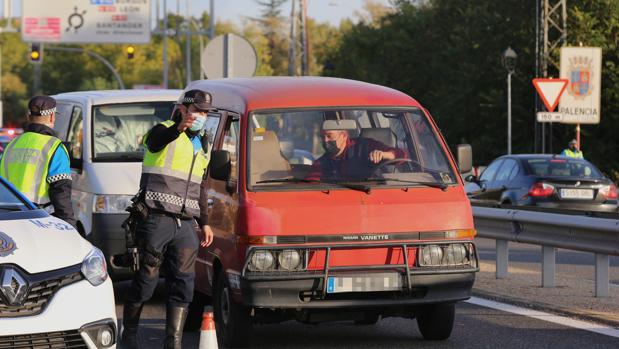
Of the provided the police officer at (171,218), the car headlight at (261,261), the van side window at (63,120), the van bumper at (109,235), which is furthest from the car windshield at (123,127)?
the police officer at (171,218)

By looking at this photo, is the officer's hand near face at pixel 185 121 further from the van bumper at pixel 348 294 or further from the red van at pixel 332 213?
the van bumper at pixel 348 294

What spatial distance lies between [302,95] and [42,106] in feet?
6.28

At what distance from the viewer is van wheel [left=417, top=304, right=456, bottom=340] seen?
34.3 ft

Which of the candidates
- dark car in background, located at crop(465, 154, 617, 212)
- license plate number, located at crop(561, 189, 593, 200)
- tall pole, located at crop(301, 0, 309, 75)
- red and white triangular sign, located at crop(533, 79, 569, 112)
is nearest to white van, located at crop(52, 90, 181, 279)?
dark car in background, located at crop(465, 154, 617, 212)

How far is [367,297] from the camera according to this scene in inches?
392

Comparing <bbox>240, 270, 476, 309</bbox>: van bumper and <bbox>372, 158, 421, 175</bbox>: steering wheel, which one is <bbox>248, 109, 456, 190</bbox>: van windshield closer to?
<bbox>372, 158, 421, 175</bbox>: steering wheel

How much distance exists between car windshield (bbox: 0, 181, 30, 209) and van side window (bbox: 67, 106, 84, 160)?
4607mm

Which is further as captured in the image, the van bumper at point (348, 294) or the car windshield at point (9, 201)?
the van bumper at point (348, 294)

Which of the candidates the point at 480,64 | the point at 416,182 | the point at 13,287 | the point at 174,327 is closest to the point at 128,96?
the point at 416,182

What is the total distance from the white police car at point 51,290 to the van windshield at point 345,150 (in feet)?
6.56

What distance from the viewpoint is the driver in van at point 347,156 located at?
10312 mm

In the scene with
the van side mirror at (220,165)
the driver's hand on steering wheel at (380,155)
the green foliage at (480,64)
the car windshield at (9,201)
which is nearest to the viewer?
the car windshield at (9,201)

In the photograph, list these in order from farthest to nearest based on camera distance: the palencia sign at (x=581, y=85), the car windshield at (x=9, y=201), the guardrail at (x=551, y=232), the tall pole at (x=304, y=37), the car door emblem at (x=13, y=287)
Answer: the tall pole at (x=304, y=37) → the palencia sign at (x=581, y=85) → the guardrail at (x=551, y=232) → the car windshield at (x=9, y=201) → the car door emblem at (x=13, y=287)

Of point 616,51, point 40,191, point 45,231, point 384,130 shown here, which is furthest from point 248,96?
point 616,51
